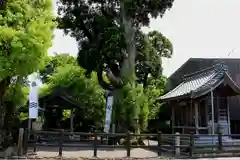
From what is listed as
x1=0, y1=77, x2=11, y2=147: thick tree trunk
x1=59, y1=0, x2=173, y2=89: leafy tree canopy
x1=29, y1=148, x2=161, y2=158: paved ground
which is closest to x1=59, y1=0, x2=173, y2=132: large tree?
x1=59, y1=0, x2=173, y2=89: leafy tree canopy

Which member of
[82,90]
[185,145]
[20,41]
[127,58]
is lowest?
[185,145]

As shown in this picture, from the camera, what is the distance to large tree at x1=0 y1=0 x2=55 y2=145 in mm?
13586

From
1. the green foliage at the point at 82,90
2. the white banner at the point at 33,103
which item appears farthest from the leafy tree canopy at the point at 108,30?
the white banner at the point at 33,103

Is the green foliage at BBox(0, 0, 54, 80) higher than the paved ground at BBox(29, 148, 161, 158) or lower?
higher

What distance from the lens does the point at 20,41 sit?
13.6m

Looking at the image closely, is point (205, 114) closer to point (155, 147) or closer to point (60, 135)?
point (155, 147)

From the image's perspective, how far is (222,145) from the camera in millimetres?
15297

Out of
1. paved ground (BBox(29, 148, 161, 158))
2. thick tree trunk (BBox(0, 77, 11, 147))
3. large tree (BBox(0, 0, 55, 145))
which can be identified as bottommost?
paved ground (BBox(29, 148, 161, 158))

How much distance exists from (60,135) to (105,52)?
8.15 metres

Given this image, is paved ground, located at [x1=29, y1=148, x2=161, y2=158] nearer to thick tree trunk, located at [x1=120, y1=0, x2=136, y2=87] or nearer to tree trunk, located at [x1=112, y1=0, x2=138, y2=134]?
tree trunk, located at [x1=112, y1=0, x2=138, y2=134]

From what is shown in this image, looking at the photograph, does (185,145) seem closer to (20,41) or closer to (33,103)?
(33,103)

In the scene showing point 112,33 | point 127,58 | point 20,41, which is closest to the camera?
point 20,41

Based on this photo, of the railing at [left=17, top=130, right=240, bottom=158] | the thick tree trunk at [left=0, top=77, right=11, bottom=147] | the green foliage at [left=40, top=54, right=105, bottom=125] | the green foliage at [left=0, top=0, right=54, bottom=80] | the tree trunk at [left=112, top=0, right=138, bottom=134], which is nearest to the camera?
the green foliage at [left=0, top=0, right=54, bottom=80]

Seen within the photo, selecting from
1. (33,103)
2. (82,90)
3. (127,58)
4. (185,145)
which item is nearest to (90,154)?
(33,103)
